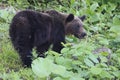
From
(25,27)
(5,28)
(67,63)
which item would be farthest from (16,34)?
(5,28)

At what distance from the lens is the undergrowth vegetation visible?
504 cm

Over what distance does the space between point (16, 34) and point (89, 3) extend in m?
4.12

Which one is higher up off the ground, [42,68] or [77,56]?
[42,68]

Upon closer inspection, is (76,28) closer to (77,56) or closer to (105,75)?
(77,56)

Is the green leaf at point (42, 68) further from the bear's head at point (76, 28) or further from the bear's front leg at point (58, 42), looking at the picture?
the bear's head at point (76, 28)

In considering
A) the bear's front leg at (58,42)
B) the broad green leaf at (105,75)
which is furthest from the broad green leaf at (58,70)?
the bear's front leg at (58,42)

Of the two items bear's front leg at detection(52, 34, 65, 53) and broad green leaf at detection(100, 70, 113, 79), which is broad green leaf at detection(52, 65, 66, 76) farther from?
bear's front leg at detection(52, 34, 65, 53)

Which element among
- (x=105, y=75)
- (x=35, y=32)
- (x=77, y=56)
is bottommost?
(x=105, y=75)

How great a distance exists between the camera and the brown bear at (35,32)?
620 centimetres

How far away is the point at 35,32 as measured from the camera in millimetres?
6367

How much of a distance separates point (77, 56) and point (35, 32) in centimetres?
104

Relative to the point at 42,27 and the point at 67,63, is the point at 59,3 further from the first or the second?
the point at 67,63

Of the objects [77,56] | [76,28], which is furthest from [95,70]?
[76,28]

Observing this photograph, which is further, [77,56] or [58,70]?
[77,56]
